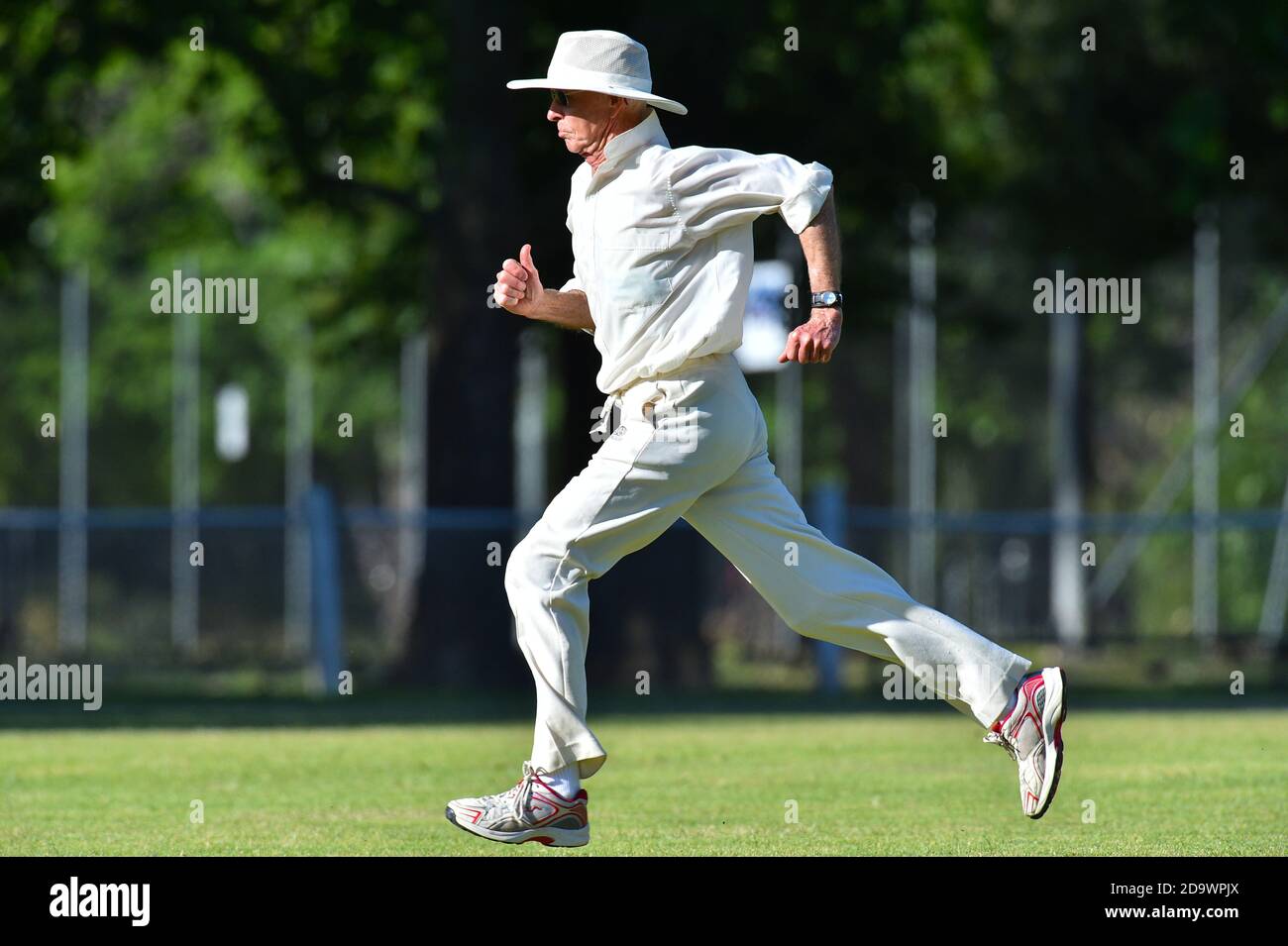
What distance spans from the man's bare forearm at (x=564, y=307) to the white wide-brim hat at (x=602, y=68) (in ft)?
2.18

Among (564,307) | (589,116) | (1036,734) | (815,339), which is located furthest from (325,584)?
(815,339)

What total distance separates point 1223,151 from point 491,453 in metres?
7.82

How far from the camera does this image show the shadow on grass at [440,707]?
15453 mm

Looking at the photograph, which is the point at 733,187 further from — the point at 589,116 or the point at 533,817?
the point at 533,817

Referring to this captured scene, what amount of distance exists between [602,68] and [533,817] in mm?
2254

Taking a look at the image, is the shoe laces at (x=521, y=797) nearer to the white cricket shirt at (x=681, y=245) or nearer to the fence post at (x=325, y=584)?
the white cricket shirt at (x=681, y=245)

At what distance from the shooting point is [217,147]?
4462 cm

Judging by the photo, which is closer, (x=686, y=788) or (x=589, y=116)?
(x=589, y=116)

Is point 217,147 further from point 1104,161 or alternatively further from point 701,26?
point 701,26

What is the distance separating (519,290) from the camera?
7.73m

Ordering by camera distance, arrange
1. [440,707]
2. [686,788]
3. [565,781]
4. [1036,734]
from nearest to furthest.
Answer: [565,781], [1036,734], [686,788], [440,707]

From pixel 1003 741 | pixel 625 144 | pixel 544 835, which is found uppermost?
pixel 625 144

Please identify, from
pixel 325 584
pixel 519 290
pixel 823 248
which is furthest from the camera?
pixel 325 584
